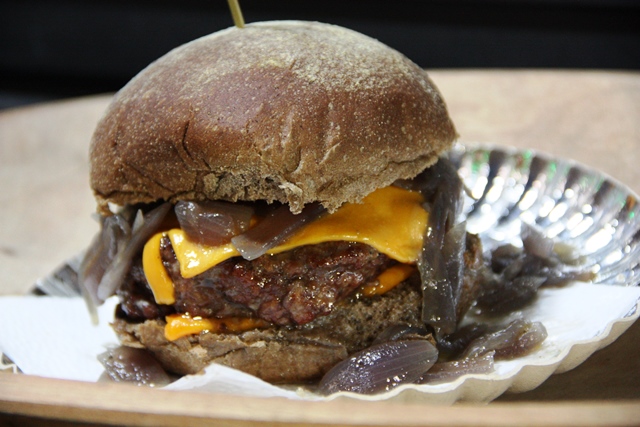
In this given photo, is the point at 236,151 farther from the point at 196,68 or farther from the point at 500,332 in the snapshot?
the point at 500,332

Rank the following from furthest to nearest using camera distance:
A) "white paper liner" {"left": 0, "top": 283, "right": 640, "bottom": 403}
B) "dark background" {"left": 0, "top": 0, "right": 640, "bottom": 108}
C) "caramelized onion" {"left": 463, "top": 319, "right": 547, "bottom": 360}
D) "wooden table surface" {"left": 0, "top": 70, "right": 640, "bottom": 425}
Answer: "dark background" {"left": 0, "top": 0, "right": 640, "bottom": 108} < "caramelized onion" {"left": 463, "top": 319, "right": 547, "bottom": 360} < "white paper liner" {"left": 0, "top": 283, "right": 640, "bottom": 403} < "wooden table surface" {"left": 0, "top": 70, "right": 640, "bottom": 425}

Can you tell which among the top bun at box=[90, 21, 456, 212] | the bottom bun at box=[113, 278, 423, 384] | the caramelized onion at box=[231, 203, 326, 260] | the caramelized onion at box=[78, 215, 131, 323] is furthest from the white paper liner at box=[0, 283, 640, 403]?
the top bun at box=[90, 21, 456, 212]

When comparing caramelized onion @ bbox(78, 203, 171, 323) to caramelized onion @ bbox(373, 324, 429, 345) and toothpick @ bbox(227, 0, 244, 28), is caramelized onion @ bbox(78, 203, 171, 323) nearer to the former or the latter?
toothpick @ bbox(227, 0, 244, 28)

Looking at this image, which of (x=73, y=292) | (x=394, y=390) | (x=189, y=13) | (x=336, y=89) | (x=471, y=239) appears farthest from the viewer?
(x=189, y=13)

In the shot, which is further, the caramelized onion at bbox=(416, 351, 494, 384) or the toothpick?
the toothpick

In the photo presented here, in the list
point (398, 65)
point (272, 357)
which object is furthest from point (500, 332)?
point (398, 65)

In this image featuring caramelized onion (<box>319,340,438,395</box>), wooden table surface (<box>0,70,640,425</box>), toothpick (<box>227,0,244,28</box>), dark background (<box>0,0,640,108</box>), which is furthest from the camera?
dark background (<box>0,0,640,108</box>)

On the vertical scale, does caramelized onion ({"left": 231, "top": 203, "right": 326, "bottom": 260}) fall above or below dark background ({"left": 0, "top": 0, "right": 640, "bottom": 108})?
above
